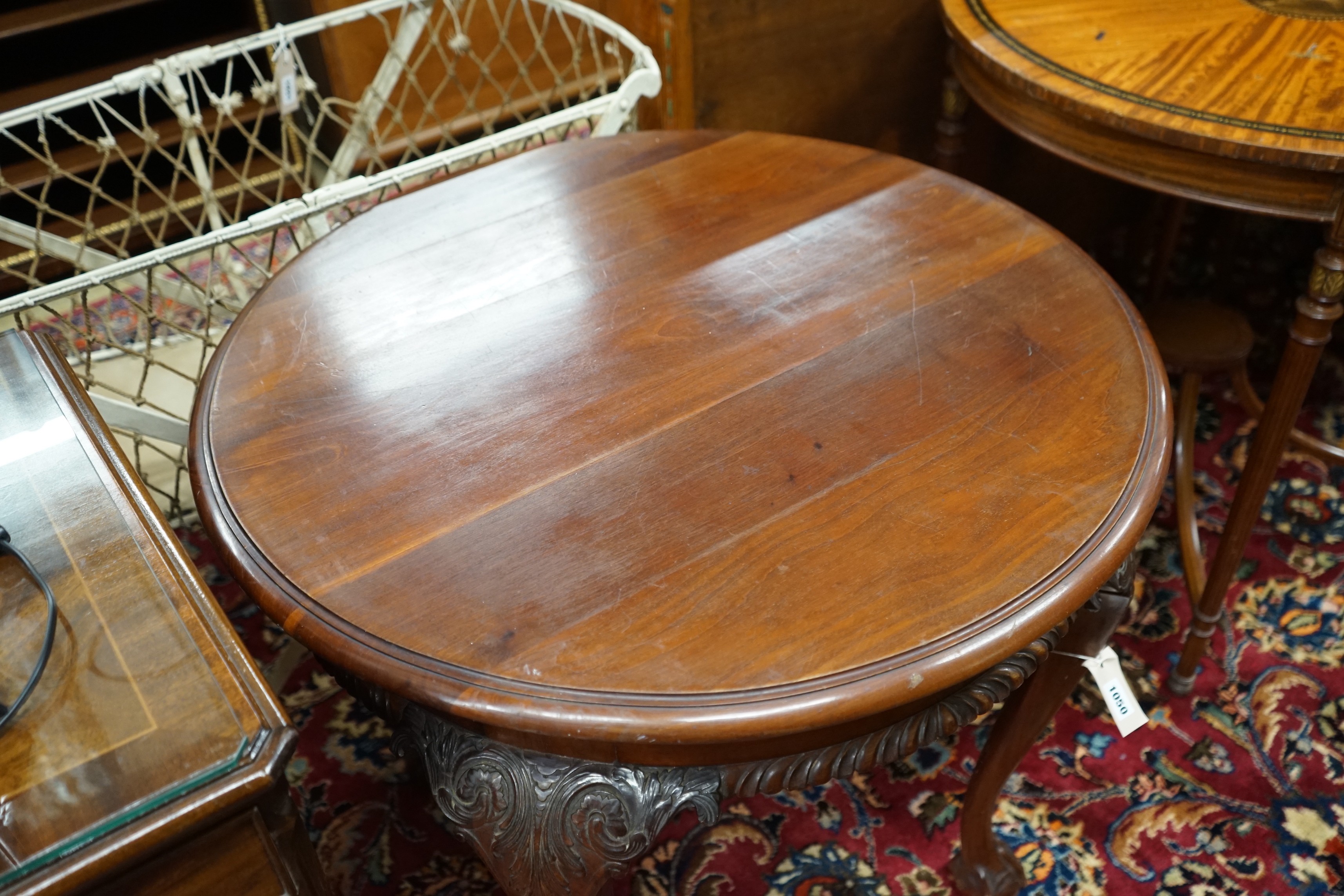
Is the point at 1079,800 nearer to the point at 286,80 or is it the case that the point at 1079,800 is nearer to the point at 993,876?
the point at 993,876

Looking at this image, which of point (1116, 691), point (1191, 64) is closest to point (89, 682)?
point (1116, 691)

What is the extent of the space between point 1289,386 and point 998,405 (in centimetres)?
42

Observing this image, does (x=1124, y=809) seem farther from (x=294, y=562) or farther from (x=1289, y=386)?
(x=294, y=562)

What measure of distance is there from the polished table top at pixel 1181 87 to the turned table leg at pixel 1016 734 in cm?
39

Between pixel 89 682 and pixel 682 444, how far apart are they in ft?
1.22

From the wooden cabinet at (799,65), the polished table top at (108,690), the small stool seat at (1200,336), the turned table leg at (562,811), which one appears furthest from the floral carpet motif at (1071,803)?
the wooden cabinet at (799,65)

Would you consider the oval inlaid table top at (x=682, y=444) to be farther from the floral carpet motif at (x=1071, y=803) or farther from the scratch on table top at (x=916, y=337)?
the floral carpet motif at (x=1071, y=803)

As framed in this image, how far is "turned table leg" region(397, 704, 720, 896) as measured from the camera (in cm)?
59

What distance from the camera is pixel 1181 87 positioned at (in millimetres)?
934

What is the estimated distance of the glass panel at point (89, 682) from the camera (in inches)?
18.6

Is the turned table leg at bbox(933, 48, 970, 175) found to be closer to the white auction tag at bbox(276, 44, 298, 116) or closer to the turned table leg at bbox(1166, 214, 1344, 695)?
the turned table leg at bbox(1166, 214, 1344, 695)

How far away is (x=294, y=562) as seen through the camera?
24.6 inches

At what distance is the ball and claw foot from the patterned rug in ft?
0.07

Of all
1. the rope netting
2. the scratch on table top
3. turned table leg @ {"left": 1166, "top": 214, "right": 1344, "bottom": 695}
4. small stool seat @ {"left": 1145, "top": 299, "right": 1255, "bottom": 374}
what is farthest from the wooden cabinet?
turned table leg @ {"left": 1166, "top": 214, "right": 1344, "bottom": 695}
